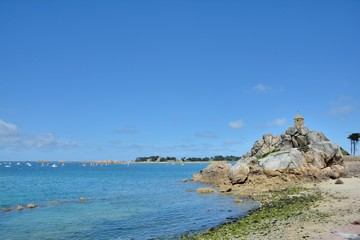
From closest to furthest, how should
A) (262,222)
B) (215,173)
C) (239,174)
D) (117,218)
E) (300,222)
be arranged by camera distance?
(300,222), (262,222), (117,218), (239,174), (215,173)

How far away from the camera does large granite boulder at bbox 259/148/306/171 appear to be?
5863cm

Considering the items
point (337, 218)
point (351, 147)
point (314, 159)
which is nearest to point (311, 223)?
point (337, 218)

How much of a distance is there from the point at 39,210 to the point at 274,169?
38798 millimetres

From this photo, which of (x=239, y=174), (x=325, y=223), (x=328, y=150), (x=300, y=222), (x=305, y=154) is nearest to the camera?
(x=325, y=223)

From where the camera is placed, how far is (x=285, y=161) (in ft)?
194

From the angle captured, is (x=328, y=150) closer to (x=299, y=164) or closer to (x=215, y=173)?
(x=299, y=164)

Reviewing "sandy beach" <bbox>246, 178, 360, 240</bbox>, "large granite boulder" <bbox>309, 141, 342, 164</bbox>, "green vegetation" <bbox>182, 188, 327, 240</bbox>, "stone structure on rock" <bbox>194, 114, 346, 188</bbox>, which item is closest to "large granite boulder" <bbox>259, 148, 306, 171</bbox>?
"stone structure on rock" <bbox>194, 114, 346, 188</bbox>

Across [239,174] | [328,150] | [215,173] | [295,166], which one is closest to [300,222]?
[239,174]

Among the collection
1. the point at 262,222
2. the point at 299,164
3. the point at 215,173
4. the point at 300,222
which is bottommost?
the point at 262,222

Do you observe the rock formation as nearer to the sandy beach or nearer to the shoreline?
the shoreline

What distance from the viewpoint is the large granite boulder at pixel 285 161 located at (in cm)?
5863

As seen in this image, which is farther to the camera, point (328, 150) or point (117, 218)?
point (328, 150)

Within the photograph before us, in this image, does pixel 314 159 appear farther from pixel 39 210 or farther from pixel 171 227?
→ pixel 39 210

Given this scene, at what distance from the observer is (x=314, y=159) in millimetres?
60906
